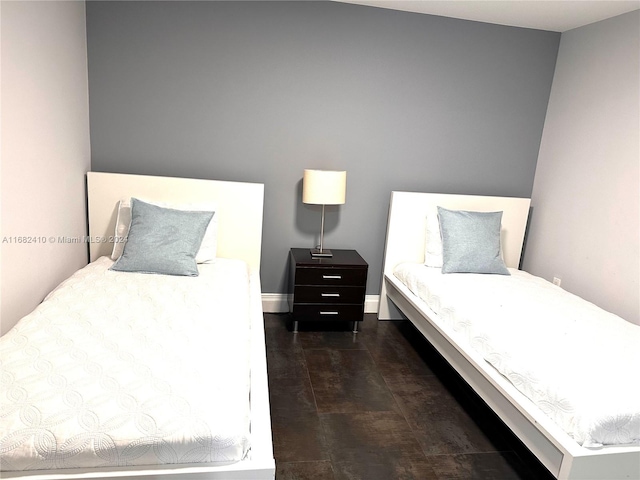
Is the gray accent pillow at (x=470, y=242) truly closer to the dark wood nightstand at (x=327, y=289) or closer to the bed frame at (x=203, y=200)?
the dark wood nightstand at (x=327, y=289)

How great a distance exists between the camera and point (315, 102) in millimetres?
3432

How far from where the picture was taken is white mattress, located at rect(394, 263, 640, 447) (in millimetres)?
1733

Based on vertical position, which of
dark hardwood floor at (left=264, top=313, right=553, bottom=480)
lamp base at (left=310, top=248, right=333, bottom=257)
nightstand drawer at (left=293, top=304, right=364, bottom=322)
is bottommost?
dark hardwood floor at (left=264, top=313, right=553, bottom=480)

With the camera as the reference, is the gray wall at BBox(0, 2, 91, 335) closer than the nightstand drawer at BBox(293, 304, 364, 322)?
Yes

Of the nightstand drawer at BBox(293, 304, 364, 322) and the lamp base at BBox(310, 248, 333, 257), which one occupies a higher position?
the lamp base at BBox(310, 248, 333, 257)

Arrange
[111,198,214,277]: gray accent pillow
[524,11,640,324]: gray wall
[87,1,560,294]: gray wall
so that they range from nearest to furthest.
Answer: [111,198,214,277]: gray accent pillow
[524,11,640,324]: gray wall
[87,1,560,294]: gray wall

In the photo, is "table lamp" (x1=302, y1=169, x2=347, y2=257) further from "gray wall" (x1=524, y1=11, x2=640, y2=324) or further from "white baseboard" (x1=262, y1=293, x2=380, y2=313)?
"gray wall" (x1=524, y1=11, x2=640, y2=324)

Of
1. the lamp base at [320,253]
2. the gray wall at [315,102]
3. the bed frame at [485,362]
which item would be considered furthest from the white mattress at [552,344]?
the gray wall at [315,102]

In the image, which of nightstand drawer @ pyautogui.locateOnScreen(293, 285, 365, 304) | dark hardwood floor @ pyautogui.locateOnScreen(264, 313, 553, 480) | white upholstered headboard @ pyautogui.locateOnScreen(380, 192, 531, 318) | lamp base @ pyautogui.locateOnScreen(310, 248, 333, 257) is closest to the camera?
dark hardwood floor @ pyautogui.locateOnScreen(264, 313, 553, 480)

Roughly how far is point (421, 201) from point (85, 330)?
8.24ft

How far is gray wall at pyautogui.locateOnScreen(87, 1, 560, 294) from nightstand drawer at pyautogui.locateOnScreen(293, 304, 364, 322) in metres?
0.45

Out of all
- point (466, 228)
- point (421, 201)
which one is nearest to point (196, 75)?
point (421, 201)

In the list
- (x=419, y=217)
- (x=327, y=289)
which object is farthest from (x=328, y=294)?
(x=419, y=217)

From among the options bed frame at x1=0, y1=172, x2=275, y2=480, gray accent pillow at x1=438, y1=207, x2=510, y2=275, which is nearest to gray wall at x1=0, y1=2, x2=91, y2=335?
bed frame at x1=0, y1=172, x2=275, y2=480
